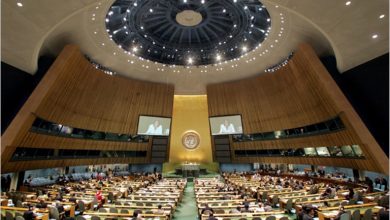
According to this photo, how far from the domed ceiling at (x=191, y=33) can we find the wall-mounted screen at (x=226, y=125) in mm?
4587

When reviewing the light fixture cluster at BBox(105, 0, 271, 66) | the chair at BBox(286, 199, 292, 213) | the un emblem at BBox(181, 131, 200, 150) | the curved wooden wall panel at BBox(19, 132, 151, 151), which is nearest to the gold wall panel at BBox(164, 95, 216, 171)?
the un emblem at BBox(181, 131, 200, 150)

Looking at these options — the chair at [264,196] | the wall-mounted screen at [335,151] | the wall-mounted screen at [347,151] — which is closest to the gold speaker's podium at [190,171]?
the wall-mounted screen at [335,151]

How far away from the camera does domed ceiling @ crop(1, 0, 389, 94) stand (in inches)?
469

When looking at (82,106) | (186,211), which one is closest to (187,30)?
(82,106)

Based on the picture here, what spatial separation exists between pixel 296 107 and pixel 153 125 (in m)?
15.4

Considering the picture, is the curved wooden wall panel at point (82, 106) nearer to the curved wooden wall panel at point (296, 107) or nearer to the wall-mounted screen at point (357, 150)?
the curved wooden wall panel at point (296, 107)

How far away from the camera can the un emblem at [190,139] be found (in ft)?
116

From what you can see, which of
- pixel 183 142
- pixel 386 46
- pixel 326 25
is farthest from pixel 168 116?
pixel 386 46

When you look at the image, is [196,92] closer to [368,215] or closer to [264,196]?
[264,196]

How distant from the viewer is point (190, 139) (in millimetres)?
35438

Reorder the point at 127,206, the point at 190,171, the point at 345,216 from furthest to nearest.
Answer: the point at 190,171 → the point at 127,206 → the point at 345,216

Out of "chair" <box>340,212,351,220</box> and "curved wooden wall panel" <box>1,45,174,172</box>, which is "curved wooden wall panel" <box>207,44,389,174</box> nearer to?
"chair" <box>340,212,351,220</box>

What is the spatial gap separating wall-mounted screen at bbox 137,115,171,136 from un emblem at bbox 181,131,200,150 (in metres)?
7.55

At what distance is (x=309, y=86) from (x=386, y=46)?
19.5 ft
